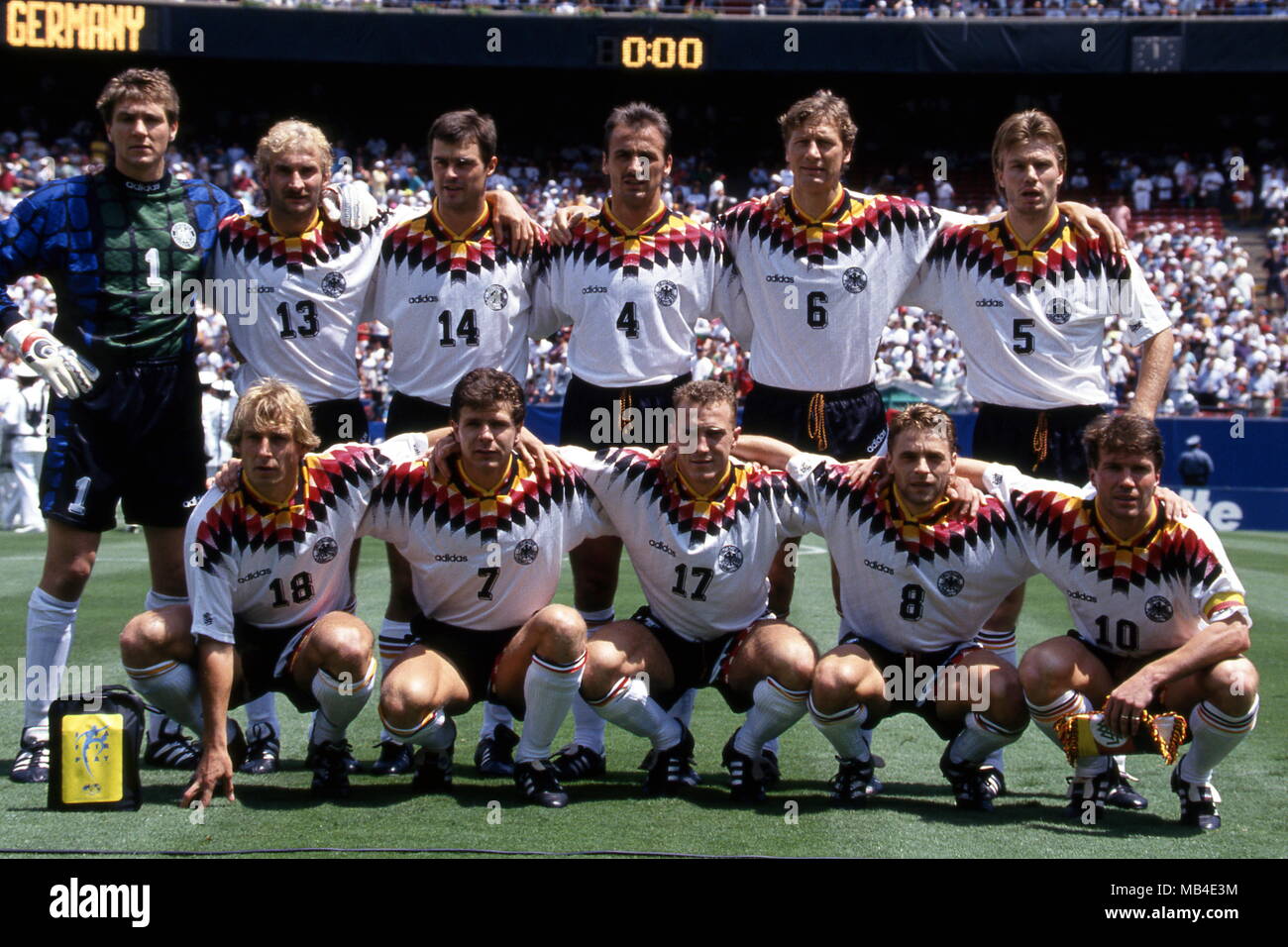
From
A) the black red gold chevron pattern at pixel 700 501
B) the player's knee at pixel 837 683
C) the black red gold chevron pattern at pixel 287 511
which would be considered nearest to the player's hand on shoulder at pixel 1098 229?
the black red gold chevron pattern at pixel 700 501

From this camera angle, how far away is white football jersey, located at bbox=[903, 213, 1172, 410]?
18.5ft

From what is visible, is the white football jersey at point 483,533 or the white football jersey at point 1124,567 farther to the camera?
the white football jersey at point 483,533

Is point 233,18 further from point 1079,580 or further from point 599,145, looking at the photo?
point 1079,580

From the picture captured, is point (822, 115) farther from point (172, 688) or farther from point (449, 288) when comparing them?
point (172, 688)

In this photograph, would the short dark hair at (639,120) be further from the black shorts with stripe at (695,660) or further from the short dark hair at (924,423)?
the black shorts with stripe at (695,660)

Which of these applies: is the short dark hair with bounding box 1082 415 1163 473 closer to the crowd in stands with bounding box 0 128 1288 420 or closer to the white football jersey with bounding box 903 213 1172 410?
the white football jersey with bounding box 903 213 1172 410

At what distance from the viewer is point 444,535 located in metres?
5.23

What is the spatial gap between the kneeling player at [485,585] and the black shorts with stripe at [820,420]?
2.98 ft

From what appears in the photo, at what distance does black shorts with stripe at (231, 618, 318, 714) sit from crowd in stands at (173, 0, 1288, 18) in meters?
23.2

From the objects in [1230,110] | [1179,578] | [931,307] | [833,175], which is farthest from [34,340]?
[1230,110]

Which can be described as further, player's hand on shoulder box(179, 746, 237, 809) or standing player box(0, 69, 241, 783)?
standing player box(0, 69, 241, 783)

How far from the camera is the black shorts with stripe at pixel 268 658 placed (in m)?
5.18

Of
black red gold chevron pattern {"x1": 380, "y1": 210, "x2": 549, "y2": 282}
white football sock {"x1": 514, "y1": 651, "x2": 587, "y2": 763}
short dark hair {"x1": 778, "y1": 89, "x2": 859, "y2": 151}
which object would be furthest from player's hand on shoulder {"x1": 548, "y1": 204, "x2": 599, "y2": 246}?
white football sock {"x1": 514, "y1": 651, "x2": 587, "y2": 763}

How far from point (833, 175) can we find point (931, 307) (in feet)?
2.26
